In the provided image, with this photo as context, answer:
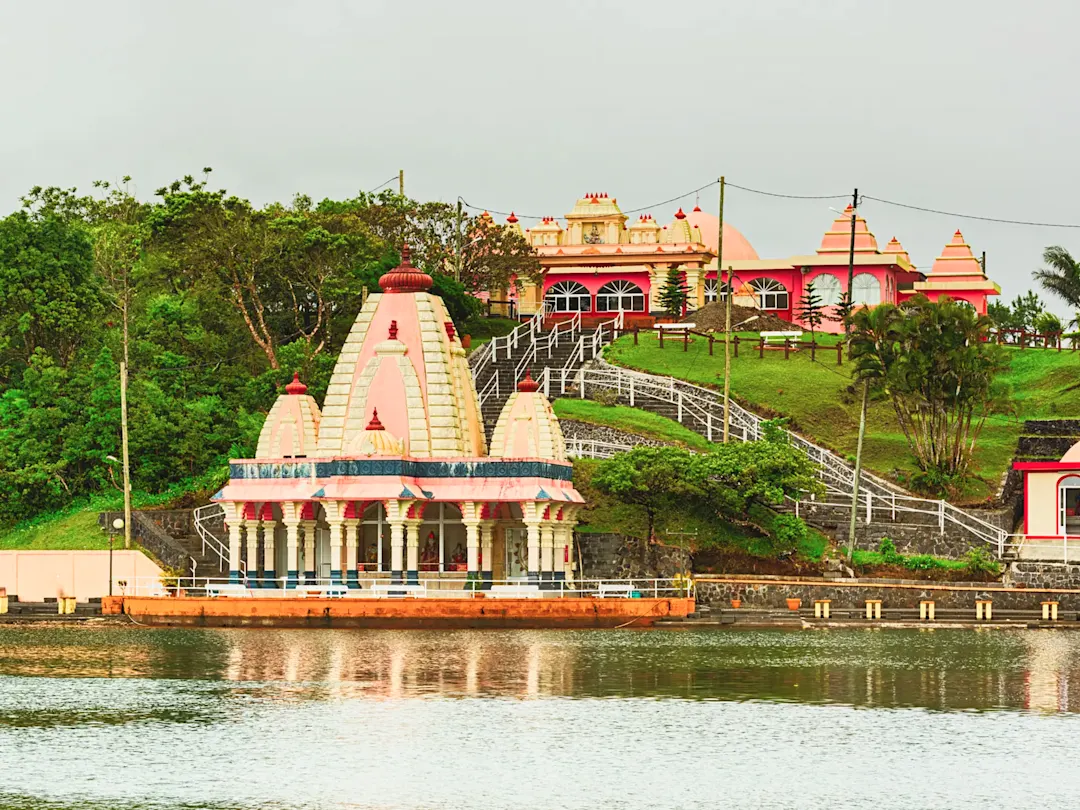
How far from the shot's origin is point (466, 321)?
101312 millimetres

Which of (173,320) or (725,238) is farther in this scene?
(725,238)

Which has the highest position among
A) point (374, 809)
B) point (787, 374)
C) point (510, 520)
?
point (787, 374)

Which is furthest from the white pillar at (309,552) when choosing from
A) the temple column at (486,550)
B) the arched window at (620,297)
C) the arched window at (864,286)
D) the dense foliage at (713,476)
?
the arched window at (864,286)

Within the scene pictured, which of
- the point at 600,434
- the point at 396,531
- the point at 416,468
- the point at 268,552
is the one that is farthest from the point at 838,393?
the point at 268,552

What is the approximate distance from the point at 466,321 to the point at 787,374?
17641mm

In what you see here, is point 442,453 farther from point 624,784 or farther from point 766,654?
point 624,784

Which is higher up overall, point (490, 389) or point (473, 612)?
point (490, 389)

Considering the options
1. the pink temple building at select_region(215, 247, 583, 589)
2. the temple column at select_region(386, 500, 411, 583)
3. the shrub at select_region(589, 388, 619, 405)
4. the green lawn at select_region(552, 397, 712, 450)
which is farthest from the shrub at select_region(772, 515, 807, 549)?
the shrub at select_region(589, 388, 619, 405)

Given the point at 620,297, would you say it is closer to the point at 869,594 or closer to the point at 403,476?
the point at 869,594

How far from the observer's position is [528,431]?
68.4m

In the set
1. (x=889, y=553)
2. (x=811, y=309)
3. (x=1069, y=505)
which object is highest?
(x=811, y=309)

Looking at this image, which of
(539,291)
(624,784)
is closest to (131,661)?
(624,784)

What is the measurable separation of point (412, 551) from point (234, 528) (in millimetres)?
6446

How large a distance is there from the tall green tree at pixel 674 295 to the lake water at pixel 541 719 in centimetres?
4254
